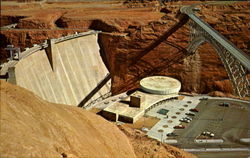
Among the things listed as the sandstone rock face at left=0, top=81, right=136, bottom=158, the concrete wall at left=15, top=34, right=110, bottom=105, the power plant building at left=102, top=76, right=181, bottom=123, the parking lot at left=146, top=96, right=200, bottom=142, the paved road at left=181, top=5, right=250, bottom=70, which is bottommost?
the parking lot at left=146, top=96, right=200, bottom=142

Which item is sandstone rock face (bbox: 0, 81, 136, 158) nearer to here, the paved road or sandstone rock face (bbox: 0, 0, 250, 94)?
the paved road

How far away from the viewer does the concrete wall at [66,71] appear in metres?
55.8

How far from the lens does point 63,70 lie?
66188 millimetres

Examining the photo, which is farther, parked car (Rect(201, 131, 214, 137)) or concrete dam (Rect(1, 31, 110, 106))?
concrete dam (Rect(1, 31, 110, 106))

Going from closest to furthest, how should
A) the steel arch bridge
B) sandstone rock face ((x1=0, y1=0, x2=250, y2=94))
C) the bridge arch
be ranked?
1. the steel arch bridge
2. the bridge arch
3. sandstone rock face ((x1=0, y1=0, x2=250, y2=94))

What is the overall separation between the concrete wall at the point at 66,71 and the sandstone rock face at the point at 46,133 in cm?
2810

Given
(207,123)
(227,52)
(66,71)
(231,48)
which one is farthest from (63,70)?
(231,48)

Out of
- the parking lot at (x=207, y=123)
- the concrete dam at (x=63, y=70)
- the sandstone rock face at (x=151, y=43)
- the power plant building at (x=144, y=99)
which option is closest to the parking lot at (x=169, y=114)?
the parking lot at (x=207, y=123)

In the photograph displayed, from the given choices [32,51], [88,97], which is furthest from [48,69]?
[88,97]

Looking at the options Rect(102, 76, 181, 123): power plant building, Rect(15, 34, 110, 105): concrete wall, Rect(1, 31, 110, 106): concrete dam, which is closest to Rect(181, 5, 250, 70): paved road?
Rect(102, 76, 181, 123): power plant building

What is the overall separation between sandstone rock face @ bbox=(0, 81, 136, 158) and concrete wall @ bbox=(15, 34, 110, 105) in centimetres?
2810

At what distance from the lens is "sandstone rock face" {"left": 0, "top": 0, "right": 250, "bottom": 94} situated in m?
77.9

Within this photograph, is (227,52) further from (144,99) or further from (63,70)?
(63,70)

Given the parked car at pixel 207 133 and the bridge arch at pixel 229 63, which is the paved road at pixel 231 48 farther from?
the parked car at pixel 207 133
